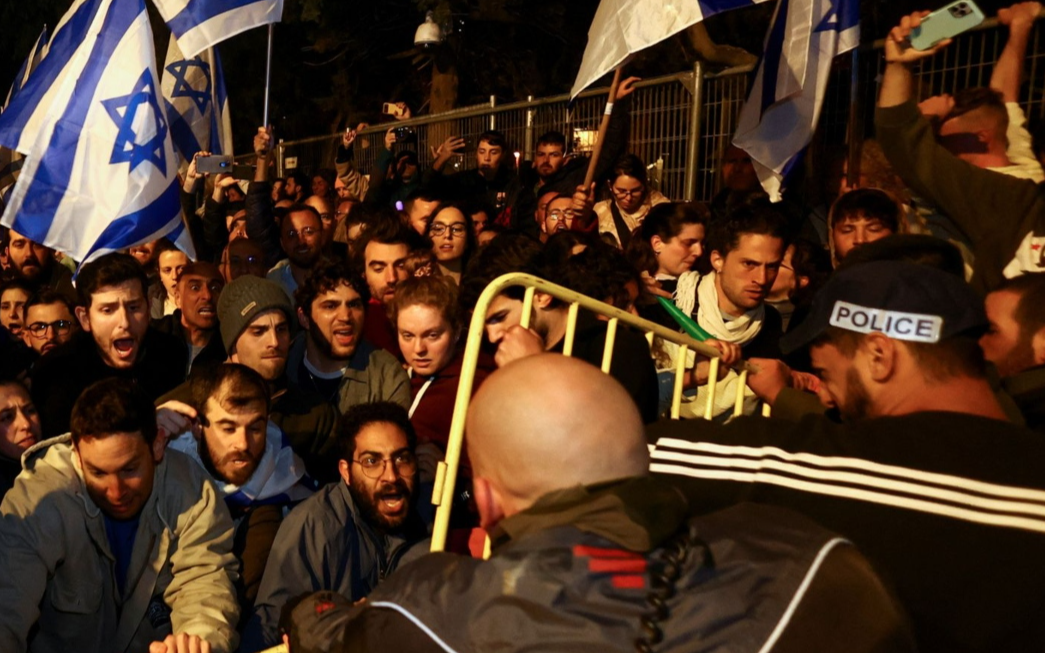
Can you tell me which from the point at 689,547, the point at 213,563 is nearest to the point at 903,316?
the point at 689,547

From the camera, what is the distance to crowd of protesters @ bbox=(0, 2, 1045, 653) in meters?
1.83

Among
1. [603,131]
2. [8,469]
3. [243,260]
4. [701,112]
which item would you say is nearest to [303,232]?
[243,260]

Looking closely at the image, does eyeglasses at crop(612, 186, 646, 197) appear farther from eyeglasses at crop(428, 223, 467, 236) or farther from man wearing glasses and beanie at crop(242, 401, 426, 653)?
man wearing glasses and beanie at crop(242, 401, 426, 653)

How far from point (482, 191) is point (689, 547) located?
7.84 m

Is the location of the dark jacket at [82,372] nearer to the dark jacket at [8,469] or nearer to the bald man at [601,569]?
the dark jacket at [8,469]

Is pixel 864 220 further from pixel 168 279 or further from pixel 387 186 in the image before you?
pixel 387 186

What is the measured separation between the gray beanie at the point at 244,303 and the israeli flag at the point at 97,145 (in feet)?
2.78

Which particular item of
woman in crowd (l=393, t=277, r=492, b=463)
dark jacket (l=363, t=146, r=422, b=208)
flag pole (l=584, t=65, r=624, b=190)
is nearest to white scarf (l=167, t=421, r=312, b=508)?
woman in crowd (l=393, t=277, r=492, b=463)

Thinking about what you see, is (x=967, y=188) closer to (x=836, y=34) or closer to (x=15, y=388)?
(x=836, y=34)

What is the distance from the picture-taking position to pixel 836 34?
5.87 metres

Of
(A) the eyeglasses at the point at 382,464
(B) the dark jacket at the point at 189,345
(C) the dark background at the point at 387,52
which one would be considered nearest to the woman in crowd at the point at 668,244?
(A) the eyeglasses at the point at 382,464

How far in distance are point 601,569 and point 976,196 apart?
3.23 meters

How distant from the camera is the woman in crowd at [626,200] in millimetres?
7434

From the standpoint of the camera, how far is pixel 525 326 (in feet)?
10.2
